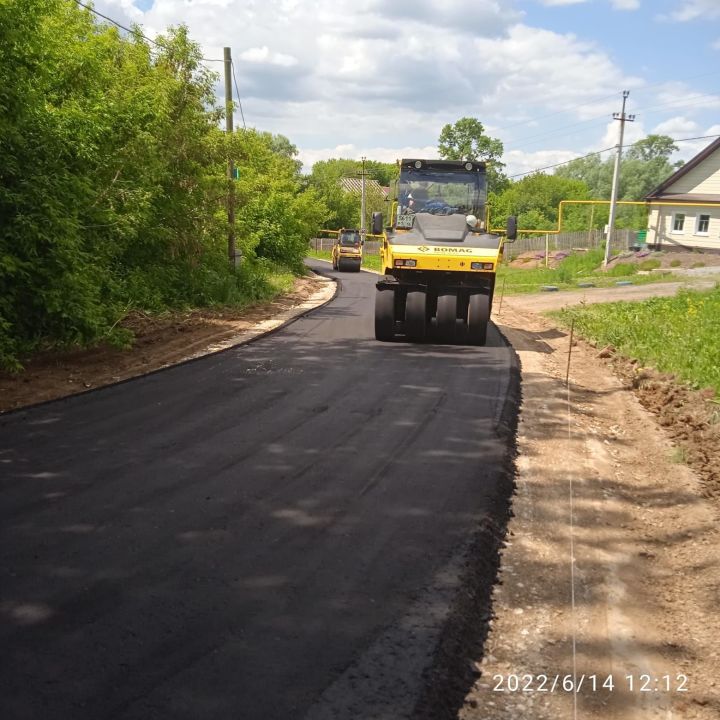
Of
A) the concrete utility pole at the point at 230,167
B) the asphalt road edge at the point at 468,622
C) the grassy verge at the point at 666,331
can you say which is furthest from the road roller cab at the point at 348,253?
the asphalt road edge at the point at 468,622

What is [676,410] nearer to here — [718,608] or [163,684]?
[718,608]

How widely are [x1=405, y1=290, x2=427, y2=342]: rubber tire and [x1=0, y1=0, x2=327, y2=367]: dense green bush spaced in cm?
517

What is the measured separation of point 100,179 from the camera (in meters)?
12.4

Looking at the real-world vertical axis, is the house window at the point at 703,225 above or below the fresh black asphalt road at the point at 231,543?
above

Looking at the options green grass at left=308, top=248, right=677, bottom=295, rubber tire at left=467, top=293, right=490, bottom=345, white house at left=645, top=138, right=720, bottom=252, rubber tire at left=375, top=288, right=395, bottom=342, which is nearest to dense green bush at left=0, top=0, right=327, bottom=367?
rubber tire at left=375, top=288, right=395, bottom=342

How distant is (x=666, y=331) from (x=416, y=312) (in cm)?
485

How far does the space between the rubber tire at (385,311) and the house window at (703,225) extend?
32.0 meters

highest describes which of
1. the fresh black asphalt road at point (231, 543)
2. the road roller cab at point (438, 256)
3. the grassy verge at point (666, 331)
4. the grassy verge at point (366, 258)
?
the road roller cab at point (438, 256)

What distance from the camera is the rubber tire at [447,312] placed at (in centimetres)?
1262

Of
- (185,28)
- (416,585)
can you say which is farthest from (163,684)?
(185,28)

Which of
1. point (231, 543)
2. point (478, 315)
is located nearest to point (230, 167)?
point (478, 315)

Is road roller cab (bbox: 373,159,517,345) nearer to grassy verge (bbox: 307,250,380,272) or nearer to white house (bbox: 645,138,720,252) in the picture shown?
white house (bbox: 645,138,720,252)

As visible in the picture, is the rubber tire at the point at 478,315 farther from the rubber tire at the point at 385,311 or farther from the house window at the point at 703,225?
the house window at the point at 703,225

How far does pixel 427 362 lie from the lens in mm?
11297
